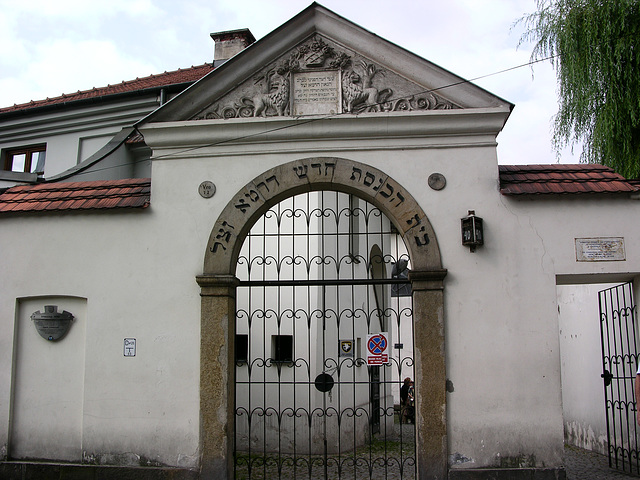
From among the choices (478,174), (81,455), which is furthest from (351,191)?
(81,455)

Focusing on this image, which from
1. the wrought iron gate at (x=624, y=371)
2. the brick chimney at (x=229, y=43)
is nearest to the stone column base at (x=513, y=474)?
the wrought iron gate at (x=624, y=371)

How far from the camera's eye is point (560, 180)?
305 inches

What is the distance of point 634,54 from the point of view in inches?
470

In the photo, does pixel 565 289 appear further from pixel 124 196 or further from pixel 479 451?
pixel 124 196

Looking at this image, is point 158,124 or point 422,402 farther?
point 158,124

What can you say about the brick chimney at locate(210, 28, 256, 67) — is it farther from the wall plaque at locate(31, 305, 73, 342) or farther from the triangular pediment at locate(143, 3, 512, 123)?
the wall plaque at locate(31, 305, 73, 342)

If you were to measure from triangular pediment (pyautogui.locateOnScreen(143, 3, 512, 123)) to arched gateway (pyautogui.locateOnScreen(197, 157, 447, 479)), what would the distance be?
82 cm

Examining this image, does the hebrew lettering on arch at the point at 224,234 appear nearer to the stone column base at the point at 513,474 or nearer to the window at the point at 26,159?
the stone column base at the point at 513,474

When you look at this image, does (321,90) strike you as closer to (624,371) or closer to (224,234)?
(224,234)

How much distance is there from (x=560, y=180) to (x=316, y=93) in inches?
124

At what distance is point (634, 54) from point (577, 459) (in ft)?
24.0

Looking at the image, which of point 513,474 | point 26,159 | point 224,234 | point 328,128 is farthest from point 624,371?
point 26,159

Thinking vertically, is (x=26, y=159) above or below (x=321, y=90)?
above

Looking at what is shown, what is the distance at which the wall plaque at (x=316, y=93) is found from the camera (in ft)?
26.5
